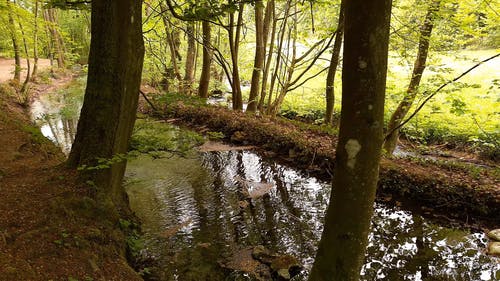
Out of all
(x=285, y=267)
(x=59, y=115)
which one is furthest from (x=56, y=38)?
(x=285, y=267)

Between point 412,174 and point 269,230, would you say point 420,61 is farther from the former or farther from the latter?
point 269,230

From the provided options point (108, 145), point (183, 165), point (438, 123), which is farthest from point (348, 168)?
point (438, 123)

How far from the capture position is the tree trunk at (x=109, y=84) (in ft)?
13.4

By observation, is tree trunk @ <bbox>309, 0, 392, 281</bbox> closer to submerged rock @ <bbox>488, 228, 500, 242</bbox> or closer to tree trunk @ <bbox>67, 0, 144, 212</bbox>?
tree trunk @ <bbox>67, 0, 144, 212</bbox>

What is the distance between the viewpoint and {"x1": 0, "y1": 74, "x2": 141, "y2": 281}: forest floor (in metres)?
3.04

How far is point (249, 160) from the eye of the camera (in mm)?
9078

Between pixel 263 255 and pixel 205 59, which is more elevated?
pixel 205 59

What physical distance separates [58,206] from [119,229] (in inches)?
33.0

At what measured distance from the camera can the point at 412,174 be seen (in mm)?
6727

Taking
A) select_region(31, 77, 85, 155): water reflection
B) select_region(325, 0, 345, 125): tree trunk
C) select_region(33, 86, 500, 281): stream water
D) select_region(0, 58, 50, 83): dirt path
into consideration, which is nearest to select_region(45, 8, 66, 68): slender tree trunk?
select_region(0, 58, 50, 83): dirt path

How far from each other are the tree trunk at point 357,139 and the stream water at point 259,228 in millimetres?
2329

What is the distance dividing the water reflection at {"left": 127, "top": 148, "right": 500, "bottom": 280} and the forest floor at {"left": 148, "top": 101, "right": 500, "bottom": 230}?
1.57 feet

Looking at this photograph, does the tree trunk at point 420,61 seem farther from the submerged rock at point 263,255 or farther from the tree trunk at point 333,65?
the submerged rock at point 263,255

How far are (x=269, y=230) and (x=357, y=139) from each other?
3.81 m
